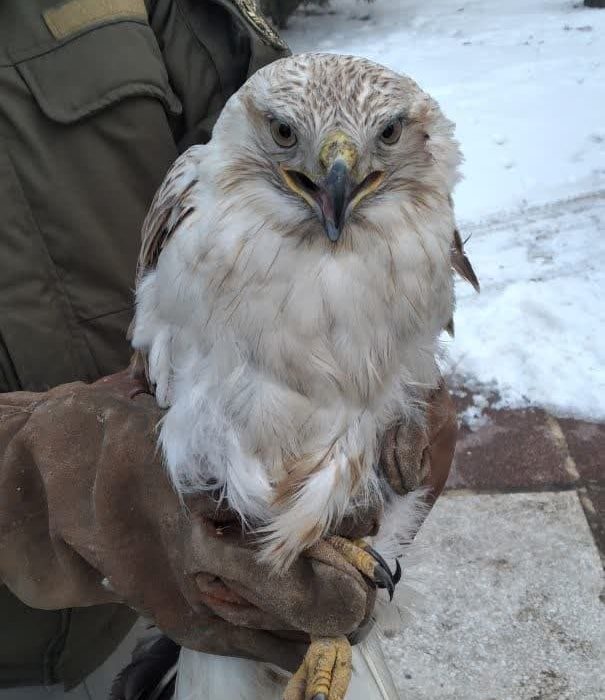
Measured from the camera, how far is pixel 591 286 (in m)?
4.80

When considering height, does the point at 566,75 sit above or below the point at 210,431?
below

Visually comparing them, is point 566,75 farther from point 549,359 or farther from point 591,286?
point 549,359

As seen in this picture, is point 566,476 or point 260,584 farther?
point 566,476

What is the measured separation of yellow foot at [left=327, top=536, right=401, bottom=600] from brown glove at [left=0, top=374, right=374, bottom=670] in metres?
0.05

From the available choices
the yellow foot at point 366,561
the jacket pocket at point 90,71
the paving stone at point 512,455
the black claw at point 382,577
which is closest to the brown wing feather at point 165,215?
the jacket pocket at point 90,71

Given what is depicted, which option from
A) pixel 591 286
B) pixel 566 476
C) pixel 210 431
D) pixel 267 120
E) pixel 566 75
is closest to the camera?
pixel 267 120

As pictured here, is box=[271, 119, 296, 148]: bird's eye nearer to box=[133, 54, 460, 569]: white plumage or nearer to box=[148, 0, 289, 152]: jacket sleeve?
box=[133, 54, 460, 569]: white plumage

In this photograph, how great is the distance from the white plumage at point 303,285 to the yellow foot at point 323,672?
0.25 m

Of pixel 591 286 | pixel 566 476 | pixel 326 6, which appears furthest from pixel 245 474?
pixel 326 6

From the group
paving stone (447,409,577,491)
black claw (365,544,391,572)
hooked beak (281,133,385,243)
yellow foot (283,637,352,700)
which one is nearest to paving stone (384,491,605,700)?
paving stone (447,409,577,491)

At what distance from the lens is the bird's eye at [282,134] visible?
1.81 meters

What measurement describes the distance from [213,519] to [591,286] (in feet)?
11.3

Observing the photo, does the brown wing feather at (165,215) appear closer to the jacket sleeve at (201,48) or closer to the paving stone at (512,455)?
the jacket sleeve at (201,48)

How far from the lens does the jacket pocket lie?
2135mm
